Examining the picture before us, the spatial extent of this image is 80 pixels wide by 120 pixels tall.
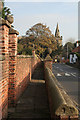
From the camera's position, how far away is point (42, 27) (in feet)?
161

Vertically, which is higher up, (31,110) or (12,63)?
(12,63)

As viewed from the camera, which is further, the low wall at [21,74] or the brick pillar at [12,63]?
the low wall at [21,74]

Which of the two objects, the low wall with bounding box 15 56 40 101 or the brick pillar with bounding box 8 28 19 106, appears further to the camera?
the low wall with bounding box 15 56 40 101

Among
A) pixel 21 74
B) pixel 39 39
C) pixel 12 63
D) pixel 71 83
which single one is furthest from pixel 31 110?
pixel 39 39

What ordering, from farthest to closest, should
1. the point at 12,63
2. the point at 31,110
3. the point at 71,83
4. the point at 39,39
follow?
1. the point at 39,39
2. the point at 71,83
3. the point at 31,110
4. the point at 12,63

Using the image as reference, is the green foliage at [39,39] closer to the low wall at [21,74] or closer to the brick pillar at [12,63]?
the low wall at [21,74]

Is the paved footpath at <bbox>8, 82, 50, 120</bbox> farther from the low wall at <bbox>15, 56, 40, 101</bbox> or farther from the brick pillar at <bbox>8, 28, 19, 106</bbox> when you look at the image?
the low wall at <bbox>15, 56, 40, 101</bbox>

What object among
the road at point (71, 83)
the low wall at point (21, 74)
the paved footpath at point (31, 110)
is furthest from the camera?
the road at point (71, 83)

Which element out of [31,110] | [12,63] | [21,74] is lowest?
[31,110]

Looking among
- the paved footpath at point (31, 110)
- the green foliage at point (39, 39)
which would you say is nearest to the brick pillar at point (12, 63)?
the paved footpath at point (31, 110)

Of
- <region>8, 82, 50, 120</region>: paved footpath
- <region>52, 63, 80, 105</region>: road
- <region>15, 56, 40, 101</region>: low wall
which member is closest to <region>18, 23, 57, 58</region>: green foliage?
<region>52, 63, 80, 105</region>: road

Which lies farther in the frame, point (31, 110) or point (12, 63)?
point (31, 110)

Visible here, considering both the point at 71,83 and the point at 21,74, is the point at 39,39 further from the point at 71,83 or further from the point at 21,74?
the point at 21,74

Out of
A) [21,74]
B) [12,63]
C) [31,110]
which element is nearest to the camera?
[12,63]
